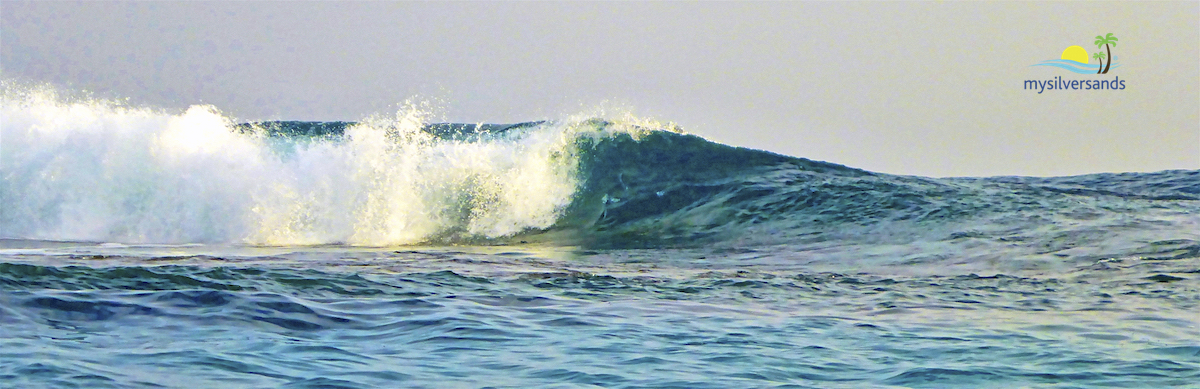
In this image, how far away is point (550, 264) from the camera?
894 centimetres

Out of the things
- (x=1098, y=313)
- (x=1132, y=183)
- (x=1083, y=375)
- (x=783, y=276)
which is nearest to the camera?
(x=1083, y=375)

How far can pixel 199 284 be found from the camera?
6.47m

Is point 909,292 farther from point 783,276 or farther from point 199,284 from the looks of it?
point 199,284

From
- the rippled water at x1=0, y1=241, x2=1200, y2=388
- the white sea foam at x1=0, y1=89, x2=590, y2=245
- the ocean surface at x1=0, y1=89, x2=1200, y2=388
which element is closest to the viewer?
the rippled water at x1=0, y1=241, x2=1200, y2=388

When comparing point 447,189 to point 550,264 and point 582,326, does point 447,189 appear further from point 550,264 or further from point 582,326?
point 582,326

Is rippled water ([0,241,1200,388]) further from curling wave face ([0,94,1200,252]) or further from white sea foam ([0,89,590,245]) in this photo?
white sea foam ([0,89,590,245])

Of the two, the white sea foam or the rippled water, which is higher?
the white sea foam

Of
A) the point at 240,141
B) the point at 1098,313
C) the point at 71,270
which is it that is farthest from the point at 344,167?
the point at 1098,313

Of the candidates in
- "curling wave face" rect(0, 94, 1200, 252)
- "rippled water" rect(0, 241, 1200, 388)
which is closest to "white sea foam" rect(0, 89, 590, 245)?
"curling wave face" rect(0, 94, 1200, 252)

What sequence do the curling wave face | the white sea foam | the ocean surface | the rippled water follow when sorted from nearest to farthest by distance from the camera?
the rippled water < the ocean surface < the curling wave face < the white sea foam

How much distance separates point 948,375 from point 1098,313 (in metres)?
2.21

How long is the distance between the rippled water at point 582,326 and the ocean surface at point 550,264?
0.09 feet

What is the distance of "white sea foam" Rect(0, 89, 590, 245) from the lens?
13617 mm

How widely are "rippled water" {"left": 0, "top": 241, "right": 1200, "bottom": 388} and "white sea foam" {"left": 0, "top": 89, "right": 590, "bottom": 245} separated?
5303 millimetres
